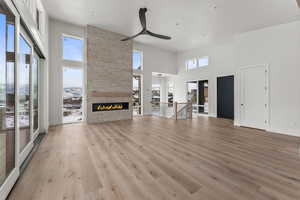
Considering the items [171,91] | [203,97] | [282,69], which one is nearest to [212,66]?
[203,97]

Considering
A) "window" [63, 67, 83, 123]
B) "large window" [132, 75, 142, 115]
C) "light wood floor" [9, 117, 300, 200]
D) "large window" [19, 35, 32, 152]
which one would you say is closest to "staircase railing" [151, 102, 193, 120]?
"large window" [132, 75, 142, 115]

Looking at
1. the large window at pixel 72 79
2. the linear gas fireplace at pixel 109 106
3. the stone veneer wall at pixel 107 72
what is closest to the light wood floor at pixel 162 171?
the linear gas fireplace at pixel 109 106

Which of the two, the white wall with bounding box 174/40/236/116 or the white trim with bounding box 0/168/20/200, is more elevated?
the white wall with bounding box 174/40/236/116

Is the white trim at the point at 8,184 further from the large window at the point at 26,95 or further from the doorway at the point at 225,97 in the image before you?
the doorway at the point at 225,97

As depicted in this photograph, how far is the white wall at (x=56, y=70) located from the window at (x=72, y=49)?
21 cm

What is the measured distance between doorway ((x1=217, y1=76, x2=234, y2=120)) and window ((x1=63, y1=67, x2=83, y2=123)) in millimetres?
7475

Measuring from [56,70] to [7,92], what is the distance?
4.48m

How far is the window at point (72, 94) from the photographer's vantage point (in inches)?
237

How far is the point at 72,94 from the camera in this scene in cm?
621

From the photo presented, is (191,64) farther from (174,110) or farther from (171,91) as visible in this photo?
(174,110)

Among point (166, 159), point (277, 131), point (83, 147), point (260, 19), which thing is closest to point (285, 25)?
point (260, 19)

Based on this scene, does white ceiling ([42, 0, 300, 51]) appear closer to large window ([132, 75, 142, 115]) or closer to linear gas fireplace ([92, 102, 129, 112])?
large window ([132, 75, 142, 115])

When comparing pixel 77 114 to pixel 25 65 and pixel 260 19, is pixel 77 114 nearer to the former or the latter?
pixel 25 65

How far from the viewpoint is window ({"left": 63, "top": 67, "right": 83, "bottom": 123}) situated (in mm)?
6020
